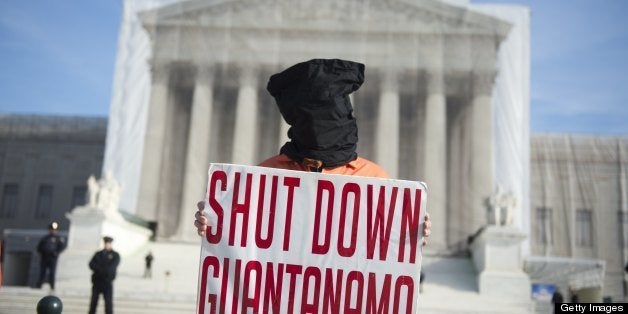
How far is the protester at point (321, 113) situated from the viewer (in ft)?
11.5

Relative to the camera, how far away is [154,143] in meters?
30.2

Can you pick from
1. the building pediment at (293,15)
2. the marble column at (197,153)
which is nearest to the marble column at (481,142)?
the building pediment at (293,15)

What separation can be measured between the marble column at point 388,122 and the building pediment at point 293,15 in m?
2.43

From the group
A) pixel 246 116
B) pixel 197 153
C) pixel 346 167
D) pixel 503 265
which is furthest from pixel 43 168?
pixel 346 167

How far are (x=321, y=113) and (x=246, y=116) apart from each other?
2751 cm

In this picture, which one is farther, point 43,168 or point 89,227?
point 43,168

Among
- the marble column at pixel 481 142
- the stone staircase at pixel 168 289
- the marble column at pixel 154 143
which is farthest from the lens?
the marble column at pixel 154 143

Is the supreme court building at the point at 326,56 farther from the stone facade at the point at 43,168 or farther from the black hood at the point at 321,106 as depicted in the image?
the black hood at the point at 321,106

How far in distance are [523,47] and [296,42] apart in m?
10.1

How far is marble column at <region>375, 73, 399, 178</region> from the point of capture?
30188 mm

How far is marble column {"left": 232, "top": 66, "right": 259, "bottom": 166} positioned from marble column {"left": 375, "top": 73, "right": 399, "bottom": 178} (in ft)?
18.3

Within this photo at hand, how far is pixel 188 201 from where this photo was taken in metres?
30.0

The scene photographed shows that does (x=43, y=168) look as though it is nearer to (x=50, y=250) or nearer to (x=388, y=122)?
(x=388, y=122)

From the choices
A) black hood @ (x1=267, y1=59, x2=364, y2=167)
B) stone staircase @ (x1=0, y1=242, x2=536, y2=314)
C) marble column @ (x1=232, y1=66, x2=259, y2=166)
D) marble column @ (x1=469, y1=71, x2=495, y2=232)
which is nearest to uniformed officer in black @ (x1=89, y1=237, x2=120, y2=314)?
stone staircase @ (x1=0, y1=242, x2=536, y2=314)
